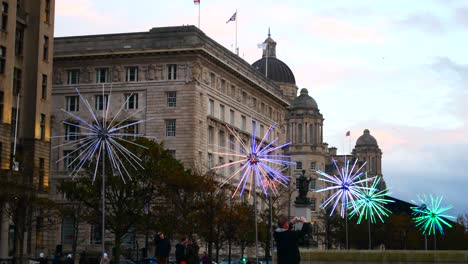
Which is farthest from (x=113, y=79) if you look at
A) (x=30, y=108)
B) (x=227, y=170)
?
(x=30, y=108)

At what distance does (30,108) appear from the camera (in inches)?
2894

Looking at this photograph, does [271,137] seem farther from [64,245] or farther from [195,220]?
[195,220]

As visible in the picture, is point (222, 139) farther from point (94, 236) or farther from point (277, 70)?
point (277, 70)

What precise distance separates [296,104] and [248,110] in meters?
61.5

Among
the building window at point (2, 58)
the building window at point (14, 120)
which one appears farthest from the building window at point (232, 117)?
the building window at point (2, 58)

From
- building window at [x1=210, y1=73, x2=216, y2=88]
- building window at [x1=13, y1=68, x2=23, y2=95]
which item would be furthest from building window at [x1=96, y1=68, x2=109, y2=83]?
building window at [x1=13, y1=68, x2=23, y2=95]

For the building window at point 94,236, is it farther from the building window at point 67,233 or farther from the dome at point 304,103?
the dome at point 304,103

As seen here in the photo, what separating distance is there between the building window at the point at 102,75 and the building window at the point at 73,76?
2407 mm

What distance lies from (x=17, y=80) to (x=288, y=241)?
184 ft

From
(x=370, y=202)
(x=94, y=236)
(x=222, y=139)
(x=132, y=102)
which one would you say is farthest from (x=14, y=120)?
(x=222, y=139)

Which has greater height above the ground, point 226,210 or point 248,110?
point 248,110

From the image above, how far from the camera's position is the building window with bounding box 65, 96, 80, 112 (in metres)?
99.2

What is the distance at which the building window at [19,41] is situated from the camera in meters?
73.4

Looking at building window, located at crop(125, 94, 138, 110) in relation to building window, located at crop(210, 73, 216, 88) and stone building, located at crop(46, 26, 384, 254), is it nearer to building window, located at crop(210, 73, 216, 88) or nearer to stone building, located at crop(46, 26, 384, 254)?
stone building, located at crop(46, 26, 384, 254)
